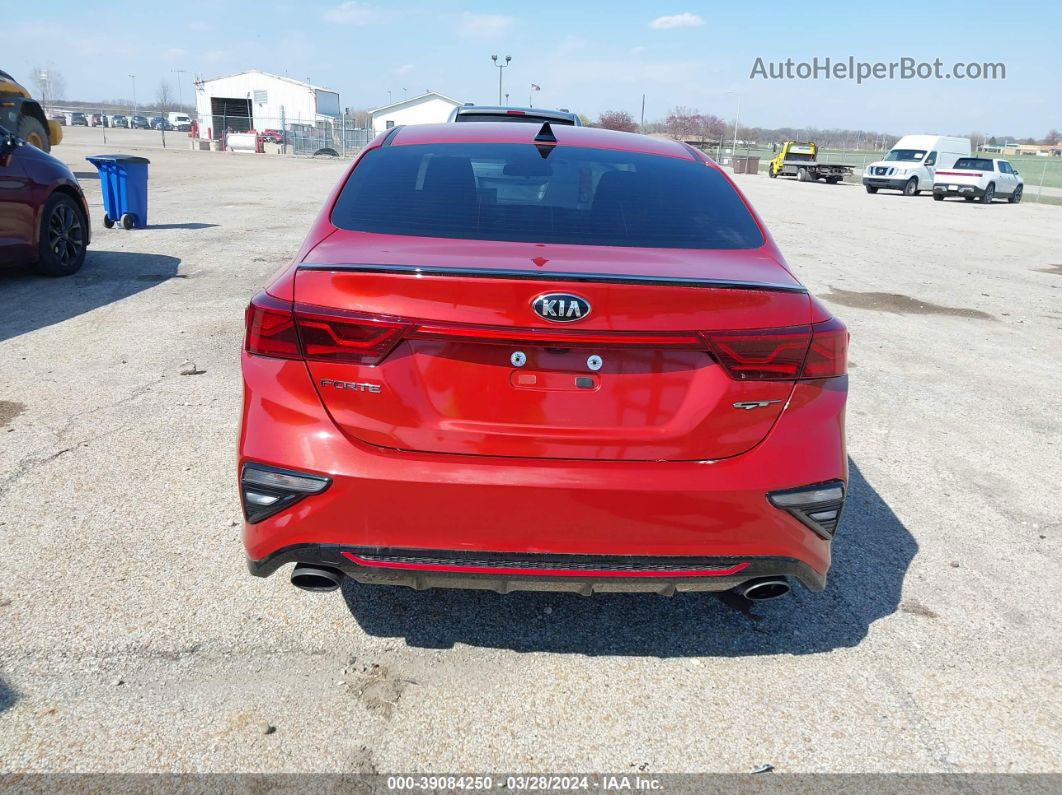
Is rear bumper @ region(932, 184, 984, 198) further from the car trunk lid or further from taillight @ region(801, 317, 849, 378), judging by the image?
the car trunk lid

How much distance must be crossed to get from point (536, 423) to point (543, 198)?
3.51 feet

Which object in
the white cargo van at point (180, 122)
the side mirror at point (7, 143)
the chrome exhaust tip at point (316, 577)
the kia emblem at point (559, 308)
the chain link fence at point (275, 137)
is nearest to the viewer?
the kia emblem at point (559, 308)

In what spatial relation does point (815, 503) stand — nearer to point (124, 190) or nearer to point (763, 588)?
point (763, 588)

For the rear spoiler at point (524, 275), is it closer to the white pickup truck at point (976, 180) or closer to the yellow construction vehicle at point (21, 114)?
the yellow construction vehicle at point (21, 114)

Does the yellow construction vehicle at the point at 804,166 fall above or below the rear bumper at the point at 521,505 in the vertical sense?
above

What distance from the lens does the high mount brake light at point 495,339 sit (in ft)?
7.85

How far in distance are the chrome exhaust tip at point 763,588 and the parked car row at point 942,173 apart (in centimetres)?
3433

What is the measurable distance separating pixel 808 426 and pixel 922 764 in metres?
1.05

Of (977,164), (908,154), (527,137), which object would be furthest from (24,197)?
(908,154)

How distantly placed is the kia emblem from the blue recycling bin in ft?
39.7

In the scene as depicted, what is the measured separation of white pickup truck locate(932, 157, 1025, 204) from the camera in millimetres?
31953

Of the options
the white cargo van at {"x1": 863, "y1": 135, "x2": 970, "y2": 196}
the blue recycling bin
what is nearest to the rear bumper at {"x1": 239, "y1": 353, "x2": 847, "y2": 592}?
the blue recycling bin

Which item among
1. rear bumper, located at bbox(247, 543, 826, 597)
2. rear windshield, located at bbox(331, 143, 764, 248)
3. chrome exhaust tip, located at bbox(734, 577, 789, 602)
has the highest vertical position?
rear windshield, located at bbox(331, 143, 764, 248)

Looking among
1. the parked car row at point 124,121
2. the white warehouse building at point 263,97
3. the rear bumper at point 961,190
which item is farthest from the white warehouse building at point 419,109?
the rear bumper at point 961,190
